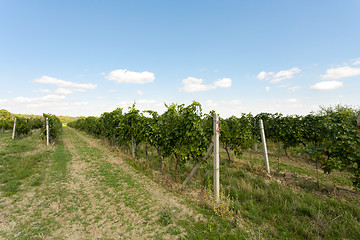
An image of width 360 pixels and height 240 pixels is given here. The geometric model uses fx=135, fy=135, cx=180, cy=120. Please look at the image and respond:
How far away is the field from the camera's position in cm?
284

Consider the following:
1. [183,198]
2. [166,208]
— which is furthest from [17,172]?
[183,198]

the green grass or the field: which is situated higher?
the green grass

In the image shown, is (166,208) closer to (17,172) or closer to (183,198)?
(183,198)

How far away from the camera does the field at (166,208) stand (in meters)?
2.84

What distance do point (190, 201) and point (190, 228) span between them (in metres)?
1.09

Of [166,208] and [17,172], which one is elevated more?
[17,172]

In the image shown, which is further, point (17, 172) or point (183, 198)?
point (17, 172)

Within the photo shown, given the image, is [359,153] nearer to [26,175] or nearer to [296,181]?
[296,181]

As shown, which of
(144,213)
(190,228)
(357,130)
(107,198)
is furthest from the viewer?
(107,198)

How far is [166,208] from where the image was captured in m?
3.64

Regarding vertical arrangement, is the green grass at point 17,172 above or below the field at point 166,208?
above

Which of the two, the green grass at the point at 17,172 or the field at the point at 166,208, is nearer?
the field at the point at 166,208

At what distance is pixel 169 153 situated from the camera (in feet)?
18.1

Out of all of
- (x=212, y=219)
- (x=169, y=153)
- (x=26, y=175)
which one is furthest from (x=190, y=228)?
(x=26, y=175)
